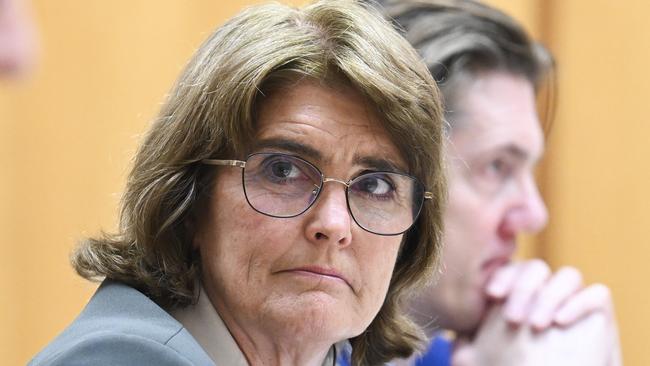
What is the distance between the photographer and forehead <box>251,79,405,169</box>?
1.43 meters

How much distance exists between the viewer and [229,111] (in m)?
1.40

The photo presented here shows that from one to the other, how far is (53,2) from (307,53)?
43.2 inches

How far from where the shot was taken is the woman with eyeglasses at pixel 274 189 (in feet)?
4.63

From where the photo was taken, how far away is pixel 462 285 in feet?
7.54

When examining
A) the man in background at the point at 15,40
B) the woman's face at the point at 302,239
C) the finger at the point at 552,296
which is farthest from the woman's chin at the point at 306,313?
the finger at the point at 552,296

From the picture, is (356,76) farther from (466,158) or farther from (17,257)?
(17,257)

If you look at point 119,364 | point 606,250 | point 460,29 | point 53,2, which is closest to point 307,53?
point 119,364

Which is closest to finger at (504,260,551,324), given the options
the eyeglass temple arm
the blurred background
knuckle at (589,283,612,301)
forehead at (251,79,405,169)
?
knuckle at (589,283,612,301)

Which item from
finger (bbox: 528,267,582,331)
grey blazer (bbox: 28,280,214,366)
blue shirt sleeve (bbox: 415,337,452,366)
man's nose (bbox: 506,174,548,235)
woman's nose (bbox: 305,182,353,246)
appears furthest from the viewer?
blue shirt sleeve (bbox: 415,337,452,366)

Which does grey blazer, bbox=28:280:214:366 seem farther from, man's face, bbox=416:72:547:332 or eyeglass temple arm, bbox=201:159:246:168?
man's face, bbox=416:72:547:332

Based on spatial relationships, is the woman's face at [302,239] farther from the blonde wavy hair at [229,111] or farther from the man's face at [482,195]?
the man's face at [482,195]

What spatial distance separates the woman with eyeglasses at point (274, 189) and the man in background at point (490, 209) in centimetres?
74

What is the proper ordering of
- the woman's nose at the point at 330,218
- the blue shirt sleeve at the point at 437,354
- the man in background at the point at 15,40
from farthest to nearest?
the blue shirt sleeve at the point at 437,354 → the woman's nose at the point at 330,218 → the man in background at the point at 15,40

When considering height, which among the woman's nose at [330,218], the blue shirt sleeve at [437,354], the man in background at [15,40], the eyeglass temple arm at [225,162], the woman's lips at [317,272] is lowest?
the blue shirt sleeve at [437,354]
